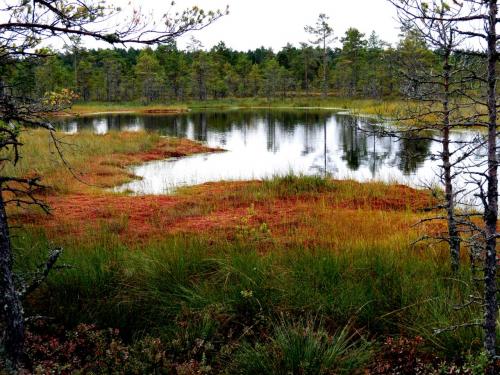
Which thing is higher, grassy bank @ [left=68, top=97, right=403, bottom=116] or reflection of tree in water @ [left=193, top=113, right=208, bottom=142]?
grassy bank @ [left=68, top=97, right=403, bottom=116]

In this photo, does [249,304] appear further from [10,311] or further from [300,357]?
[10,311]

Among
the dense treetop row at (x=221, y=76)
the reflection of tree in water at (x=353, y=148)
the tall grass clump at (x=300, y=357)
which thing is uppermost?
the dense treetop row at (x=221, y=76)

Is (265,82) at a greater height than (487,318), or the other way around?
(265,82)

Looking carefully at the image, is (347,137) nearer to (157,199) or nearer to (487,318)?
(157,199)

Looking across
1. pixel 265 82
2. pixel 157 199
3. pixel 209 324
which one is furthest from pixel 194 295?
pixel 265 82

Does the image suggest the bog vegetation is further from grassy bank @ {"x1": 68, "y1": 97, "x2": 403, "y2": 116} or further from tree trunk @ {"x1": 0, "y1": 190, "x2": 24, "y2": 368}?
grassy bank @ {"x1": 68, "y1": 97, "x2": 403, "y2": 116}

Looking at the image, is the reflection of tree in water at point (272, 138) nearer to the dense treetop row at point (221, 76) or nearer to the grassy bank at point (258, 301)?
the grassy bank at point (258, 301)

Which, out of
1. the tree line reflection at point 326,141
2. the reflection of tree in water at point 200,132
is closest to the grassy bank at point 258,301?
the tree line reflection at point 326,141

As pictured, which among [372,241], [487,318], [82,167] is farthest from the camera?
[82,167]

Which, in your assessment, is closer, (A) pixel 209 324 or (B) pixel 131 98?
(A) pixel 209 324

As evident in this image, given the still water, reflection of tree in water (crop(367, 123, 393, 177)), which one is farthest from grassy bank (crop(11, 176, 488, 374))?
reflection of tree in water (crop(367, 123, 393, 177))

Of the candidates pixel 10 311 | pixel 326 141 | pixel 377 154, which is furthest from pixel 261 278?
pixel 326 141

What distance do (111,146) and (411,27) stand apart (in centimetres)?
2186

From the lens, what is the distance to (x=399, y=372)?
4027 millimetres
